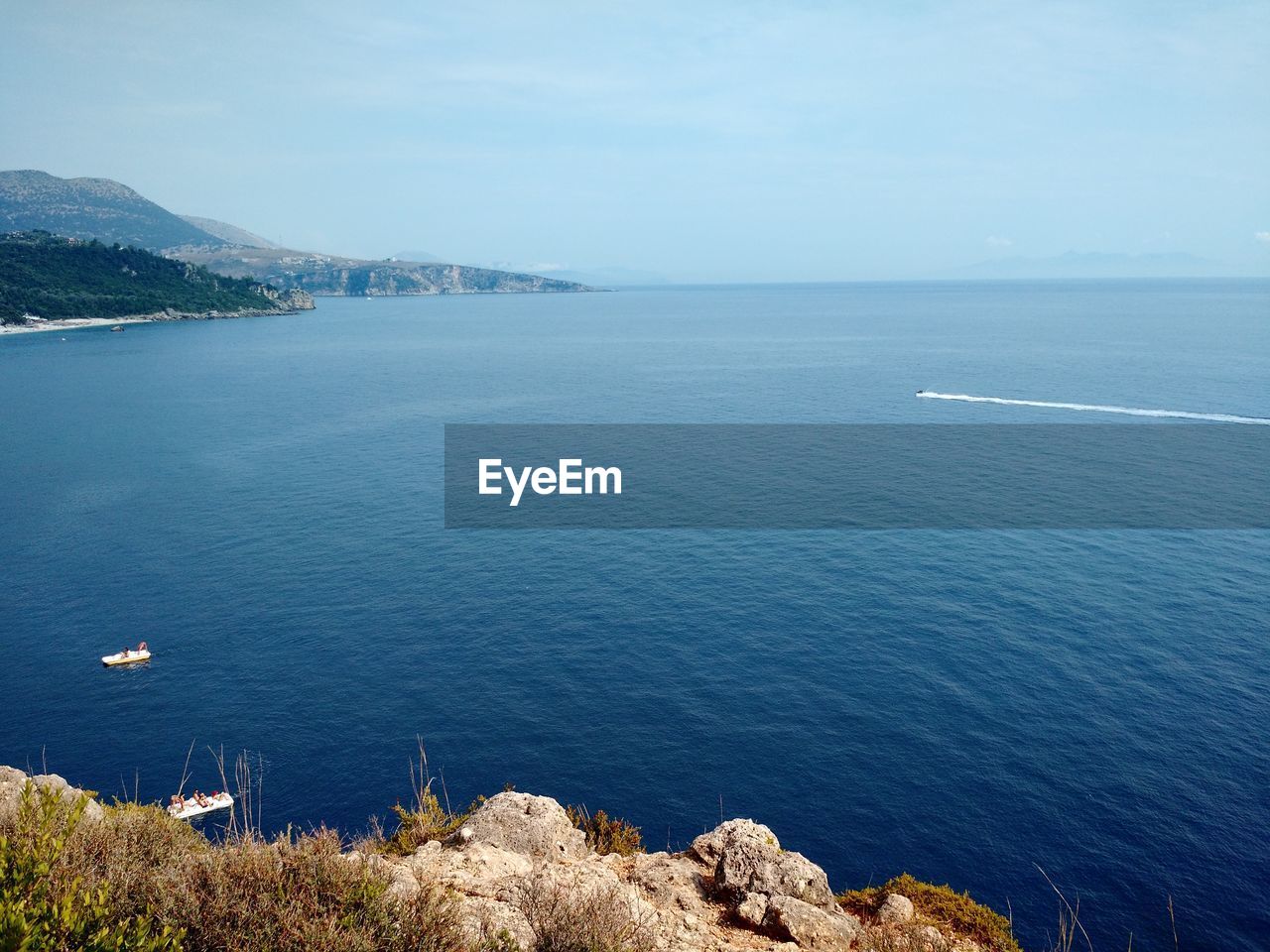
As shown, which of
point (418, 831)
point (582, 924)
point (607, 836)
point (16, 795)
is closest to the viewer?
point (582, 924)

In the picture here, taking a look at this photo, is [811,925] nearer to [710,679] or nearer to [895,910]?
[895,910]

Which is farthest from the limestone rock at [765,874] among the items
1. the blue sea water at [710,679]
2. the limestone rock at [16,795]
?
the limestone rock at [16,795]

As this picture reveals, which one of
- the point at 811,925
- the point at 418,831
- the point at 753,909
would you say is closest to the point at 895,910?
the point at 811,925

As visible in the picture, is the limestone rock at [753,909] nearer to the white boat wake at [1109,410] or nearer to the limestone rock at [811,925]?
the limestone rock at [811,925]

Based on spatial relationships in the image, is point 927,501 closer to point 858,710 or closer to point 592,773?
point 858,710

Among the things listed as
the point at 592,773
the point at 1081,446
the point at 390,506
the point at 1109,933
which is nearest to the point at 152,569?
the point at 390,506

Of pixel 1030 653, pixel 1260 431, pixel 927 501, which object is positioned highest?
pixel 1260 431
